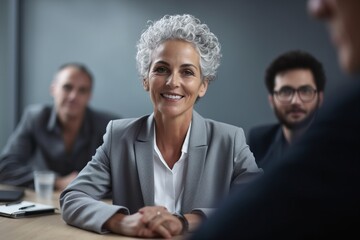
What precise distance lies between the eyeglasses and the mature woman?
0.84ft

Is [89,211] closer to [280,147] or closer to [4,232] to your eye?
[4,232]

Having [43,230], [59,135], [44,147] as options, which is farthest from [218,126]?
[44,147]

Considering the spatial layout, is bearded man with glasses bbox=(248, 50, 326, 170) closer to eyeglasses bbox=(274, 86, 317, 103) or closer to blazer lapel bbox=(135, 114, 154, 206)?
eyeglasses bbox=(274, 86, 317, 103)

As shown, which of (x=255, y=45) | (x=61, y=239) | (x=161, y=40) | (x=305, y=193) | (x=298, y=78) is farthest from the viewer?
(x=255, y=45)

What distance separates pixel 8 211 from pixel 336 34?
133 cm

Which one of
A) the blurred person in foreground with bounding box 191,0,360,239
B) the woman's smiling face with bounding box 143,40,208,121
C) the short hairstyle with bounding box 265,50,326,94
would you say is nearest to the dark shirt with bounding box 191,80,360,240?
the blurred person in foreground with bounding box 191,0,360,239

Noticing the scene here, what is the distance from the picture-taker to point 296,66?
1824 millimetres

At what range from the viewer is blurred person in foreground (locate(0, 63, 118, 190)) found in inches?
81.8

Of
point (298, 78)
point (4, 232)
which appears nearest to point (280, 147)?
point (298, 78)

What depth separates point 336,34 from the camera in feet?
1.78

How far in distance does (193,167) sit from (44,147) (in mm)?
1057

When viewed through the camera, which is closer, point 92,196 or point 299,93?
point 92,196

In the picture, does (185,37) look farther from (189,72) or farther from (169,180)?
(169,180)

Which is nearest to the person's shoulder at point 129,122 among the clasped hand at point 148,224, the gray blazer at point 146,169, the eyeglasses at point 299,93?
the gray blazer at point 146,169
